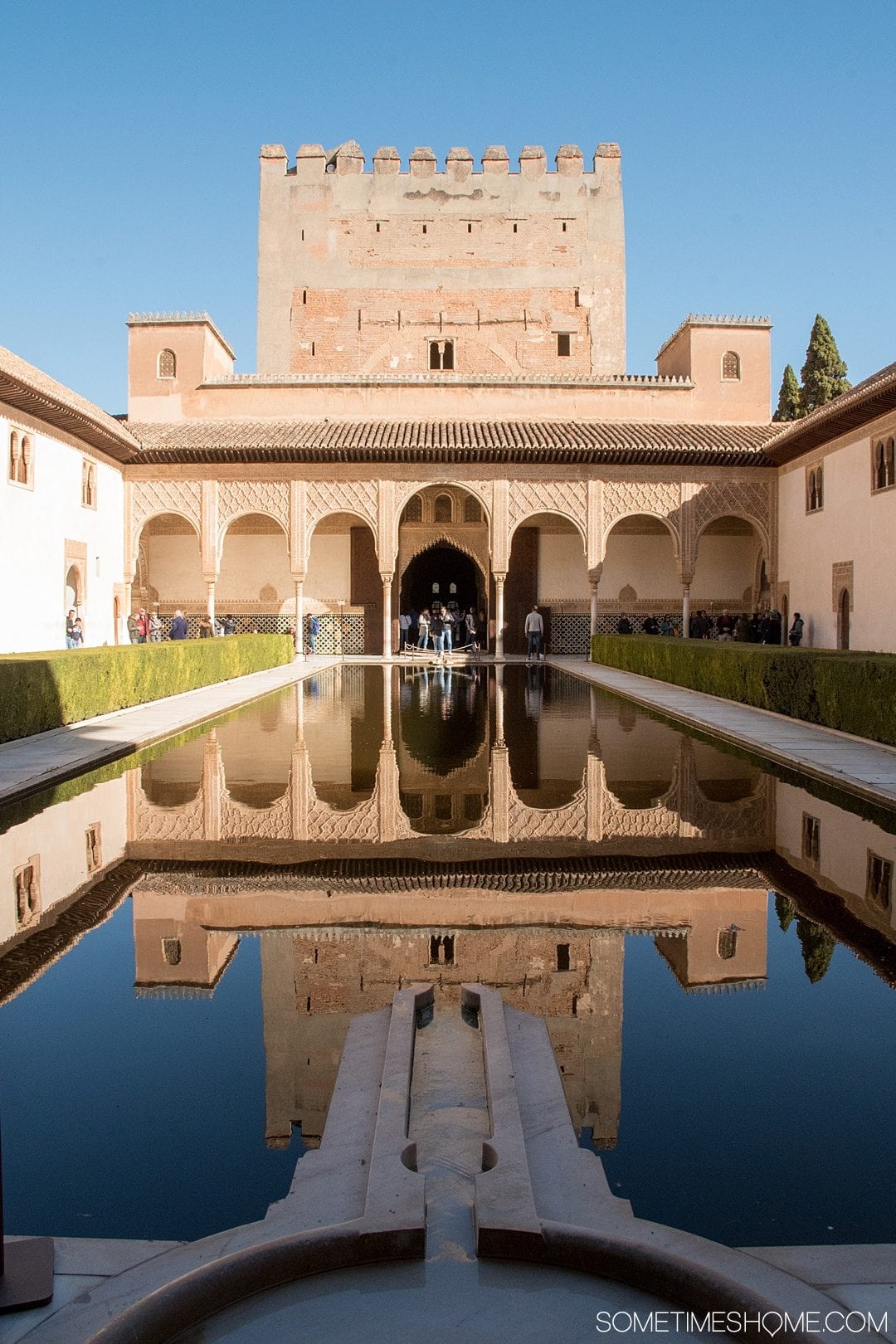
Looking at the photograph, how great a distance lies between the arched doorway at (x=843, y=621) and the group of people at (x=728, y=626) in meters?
1.80

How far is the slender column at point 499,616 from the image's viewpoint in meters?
22.3

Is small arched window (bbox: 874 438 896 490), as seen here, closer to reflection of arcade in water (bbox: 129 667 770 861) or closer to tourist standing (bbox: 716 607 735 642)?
reflection of arcade in water (bbox: 129 667 770 861)

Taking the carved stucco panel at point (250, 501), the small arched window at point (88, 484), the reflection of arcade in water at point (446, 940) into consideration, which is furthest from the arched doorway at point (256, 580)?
the reflection of arcade in water at point (446, 940)

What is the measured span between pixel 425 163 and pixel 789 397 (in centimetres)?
1440

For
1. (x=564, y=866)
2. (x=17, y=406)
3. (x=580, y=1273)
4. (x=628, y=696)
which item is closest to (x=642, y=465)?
(x=628, y=696)

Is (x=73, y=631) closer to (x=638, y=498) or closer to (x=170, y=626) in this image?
(x=170, y=626)

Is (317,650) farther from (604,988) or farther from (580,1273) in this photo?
(580,1273)

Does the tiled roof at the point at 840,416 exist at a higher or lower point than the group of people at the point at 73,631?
higher

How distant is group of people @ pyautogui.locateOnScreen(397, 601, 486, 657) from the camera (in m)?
26.8

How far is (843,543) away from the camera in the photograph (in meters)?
18.4

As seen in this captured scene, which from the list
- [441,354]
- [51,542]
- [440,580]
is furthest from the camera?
[440,580]

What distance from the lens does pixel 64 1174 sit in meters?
2.37

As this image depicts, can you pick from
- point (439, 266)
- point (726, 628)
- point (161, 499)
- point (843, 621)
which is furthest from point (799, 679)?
point (439, 266)

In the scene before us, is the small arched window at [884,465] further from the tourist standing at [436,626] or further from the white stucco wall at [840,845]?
the tourist standing at [436,626]
